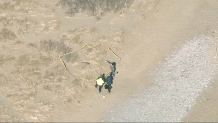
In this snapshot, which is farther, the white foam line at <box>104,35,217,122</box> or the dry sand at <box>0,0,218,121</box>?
the dry sand at <box>0,0,218,121</box>

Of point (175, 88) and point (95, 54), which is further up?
point (95, 54)

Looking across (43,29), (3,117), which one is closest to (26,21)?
(43,29)

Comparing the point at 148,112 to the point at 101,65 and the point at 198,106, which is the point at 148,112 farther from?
the point at 101,65

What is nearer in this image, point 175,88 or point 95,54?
point 175,88
